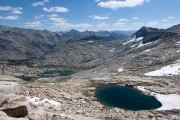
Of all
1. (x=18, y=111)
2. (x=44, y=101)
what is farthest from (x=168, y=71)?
(x=18, y=111)

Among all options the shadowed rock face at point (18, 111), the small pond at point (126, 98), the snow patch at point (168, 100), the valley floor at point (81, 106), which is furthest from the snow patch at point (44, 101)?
the shadowed rock face at point (18, 111)

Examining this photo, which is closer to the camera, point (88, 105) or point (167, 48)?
point (88, 105)

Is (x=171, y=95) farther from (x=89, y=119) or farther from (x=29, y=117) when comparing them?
(x=29, y=117)

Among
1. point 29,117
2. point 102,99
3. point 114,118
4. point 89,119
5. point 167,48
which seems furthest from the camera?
point 167,48

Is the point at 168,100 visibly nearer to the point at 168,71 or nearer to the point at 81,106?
the point at 81,106

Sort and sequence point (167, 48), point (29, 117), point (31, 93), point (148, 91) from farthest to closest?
point (167, 48) → point (148, 91) → point (31, 93) → point (29, 117)

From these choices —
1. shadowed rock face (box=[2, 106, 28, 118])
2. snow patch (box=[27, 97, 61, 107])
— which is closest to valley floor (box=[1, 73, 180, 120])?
snow patch (box=[27, 97, 61, 107])

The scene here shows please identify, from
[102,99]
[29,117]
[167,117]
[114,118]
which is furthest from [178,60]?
[29,117]
